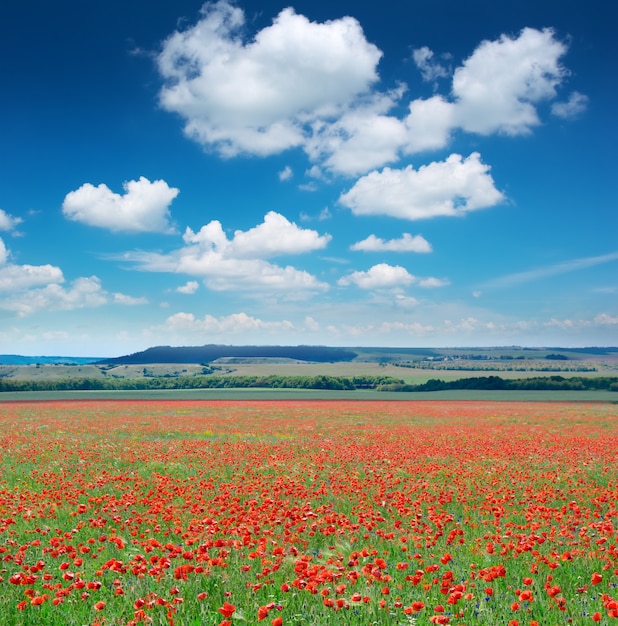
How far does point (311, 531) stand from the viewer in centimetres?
848

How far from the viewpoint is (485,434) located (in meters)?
23.4

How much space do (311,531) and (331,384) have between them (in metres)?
103

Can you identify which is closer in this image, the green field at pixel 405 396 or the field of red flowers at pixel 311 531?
the field of red flowers at pixel 311 531

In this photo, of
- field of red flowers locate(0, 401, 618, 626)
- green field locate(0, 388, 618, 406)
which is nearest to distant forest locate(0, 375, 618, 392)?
green field locate(0, 388, 618, 406)

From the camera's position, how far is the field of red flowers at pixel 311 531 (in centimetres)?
552

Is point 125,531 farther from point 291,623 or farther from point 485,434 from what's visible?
point 485,434

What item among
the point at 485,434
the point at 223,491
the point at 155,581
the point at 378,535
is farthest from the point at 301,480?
the point at 485,434

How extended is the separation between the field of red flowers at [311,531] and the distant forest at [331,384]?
2848 inches

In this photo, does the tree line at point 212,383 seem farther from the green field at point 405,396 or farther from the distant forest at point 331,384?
the green field at point 405,396

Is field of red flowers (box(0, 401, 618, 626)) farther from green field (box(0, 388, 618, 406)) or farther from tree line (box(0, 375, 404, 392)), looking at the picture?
tree line (box(0, 375, 404, 392))

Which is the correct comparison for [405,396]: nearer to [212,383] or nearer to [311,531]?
[212,383]

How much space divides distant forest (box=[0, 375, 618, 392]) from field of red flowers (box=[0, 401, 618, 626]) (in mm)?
72347

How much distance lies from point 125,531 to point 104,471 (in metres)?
5.49

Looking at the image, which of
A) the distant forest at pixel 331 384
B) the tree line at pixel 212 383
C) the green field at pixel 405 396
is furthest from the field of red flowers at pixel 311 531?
the tree line at pixel 212 383
